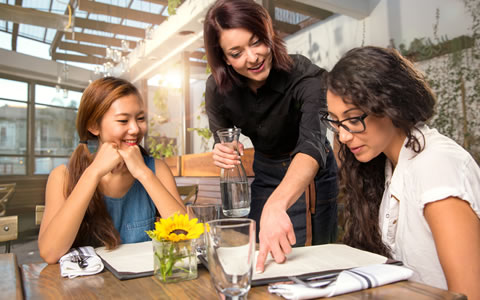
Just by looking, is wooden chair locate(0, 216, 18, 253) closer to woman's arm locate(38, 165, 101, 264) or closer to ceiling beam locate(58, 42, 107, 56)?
woman's arm locate(38, 165, 101, 264)

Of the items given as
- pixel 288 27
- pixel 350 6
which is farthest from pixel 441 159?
pixel 288 27

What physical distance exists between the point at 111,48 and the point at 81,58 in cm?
88

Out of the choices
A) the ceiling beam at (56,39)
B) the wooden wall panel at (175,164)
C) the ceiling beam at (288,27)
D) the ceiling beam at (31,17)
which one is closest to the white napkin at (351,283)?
the ceiling beam at (31,17)

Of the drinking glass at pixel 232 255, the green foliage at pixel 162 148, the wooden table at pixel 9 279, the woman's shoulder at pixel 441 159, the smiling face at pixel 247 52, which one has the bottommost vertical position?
the wooden table at pixel 9 279

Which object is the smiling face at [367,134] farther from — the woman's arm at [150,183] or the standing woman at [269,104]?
the woman's arm at [150,183]

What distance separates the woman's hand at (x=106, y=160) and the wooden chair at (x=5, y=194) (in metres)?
1.90

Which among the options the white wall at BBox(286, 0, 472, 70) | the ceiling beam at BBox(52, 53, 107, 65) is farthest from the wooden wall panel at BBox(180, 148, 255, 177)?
the white wall at BBox(286, 0, 472, 70)

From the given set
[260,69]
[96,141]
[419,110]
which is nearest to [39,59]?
[96,141]

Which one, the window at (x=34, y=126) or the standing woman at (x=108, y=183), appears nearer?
the standing woman at (x=108, y=183)

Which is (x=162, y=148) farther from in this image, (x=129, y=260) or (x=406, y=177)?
(x=406, y=177)

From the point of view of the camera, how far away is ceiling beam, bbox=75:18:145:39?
4.25 meters

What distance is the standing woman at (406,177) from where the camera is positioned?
0.87 meters

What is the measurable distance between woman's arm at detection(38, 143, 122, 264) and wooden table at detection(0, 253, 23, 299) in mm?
101

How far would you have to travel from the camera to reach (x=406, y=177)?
3.43 ft
